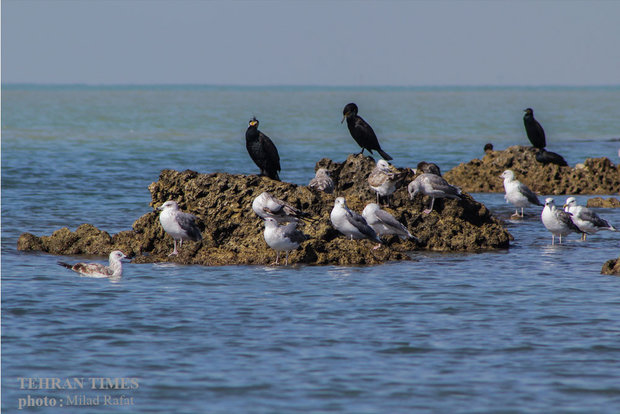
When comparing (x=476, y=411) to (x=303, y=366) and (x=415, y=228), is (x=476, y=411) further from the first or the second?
(x=415, y=228)

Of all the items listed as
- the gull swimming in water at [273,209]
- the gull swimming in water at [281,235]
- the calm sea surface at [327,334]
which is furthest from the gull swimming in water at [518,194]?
the gull swimming in water at [281,235]

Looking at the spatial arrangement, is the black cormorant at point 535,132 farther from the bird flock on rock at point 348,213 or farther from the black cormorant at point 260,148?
the black cormorant at point 260,148

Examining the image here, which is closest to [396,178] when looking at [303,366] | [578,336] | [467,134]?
[578,336]

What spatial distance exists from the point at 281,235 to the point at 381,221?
8.34ft

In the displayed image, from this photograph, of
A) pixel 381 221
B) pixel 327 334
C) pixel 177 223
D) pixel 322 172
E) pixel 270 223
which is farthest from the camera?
pixel 322 172

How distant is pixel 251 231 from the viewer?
55.0 feet

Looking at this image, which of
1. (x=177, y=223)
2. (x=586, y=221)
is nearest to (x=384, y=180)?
(x=177, y=223)

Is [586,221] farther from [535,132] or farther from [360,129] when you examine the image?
[535,132]

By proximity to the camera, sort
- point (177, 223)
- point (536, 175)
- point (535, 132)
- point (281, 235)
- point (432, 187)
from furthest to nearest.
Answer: point (535, 132) → point (536, 175) → point (432, 187) → point (177, 223) → point (281, 235)

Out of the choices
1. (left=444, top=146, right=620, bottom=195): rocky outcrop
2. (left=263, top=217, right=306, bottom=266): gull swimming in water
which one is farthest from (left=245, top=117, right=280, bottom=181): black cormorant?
(left=444, top=146, right=620, bottom=195): rocky outcrop

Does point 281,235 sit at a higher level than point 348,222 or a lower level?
lower

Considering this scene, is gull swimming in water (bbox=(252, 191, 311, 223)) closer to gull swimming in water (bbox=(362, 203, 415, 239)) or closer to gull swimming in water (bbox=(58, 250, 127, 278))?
gull swimming in water (bbox=(362, 203, 415, 239))

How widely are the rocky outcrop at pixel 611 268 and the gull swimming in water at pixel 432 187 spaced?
390 cm

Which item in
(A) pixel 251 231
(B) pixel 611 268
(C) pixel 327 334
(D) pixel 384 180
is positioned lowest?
(C) pixel 327 334
